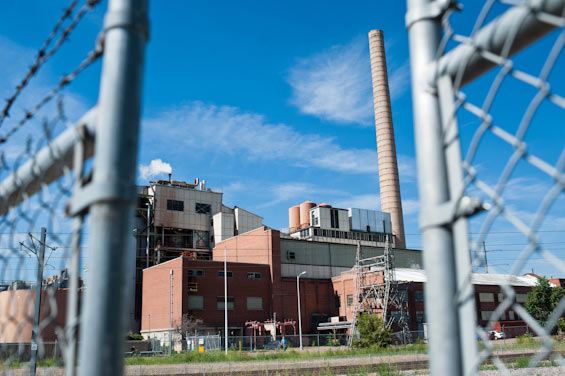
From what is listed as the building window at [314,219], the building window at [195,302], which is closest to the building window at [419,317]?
the building window at [314,219]

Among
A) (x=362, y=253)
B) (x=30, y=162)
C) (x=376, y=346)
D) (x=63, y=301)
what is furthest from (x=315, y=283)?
(x=30, y=162)

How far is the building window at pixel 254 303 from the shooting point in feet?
175

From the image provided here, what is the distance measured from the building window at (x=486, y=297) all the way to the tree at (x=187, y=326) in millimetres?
32344

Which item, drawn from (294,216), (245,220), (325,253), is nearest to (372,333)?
(325,253)

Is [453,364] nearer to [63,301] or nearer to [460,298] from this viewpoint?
[460,298]

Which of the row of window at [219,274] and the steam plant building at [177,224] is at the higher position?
the steam plant building at [177,224]

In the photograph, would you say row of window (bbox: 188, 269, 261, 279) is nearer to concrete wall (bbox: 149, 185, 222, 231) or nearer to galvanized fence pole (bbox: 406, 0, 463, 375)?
concrete wall (bbox: 149, 185, 222, 231)

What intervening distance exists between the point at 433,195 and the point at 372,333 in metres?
41.2

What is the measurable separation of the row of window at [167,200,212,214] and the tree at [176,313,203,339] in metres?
22.5

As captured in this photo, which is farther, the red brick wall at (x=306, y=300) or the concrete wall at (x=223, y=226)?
the concrete wall at (x=223, y=226)

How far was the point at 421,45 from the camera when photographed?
6.40 ft

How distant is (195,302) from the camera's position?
50281 millimetres

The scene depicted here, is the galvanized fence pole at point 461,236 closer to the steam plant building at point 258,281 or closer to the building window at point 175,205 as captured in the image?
the steam plant building at point 258,281

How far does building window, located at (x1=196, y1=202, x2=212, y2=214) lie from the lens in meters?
70.2
